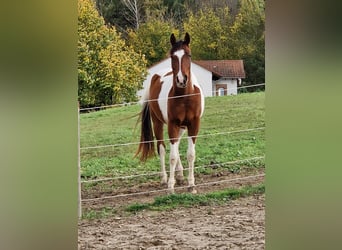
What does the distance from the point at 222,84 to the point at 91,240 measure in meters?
1.20

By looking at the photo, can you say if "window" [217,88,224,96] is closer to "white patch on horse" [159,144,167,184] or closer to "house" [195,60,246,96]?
"house" [195,60,246,96]

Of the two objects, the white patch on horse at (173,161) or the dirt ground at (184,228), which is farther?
the white patch on horse at (173,161)

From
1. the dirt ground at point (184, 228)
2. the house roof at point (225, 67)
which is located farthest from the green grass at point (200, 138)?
the dirt ground at point (184, 228)

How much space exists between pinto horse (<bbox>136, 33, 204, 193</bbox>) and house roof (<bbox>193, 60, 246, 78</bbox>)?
106mm

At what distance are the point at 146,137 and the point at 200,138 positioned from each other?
0.32m

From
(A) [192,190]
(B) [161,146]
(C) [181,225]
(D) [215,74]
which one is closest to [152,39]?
(D) [215,74]

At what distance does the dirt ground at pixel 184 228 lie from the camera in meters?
2.86

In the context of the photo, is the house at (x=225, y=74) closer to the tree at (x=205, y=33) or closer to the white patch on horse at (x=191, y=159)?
the tree at (x=205, y=33)

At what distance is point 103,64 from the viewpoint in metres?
2.95

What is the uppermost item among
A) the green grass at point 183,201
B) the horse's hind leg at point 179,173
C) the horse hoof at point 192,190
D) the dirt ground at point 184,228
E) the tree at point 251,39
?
the tree at point 251,39

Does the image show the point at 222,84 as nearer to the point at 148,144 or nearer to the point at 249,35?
the point at 249,35
